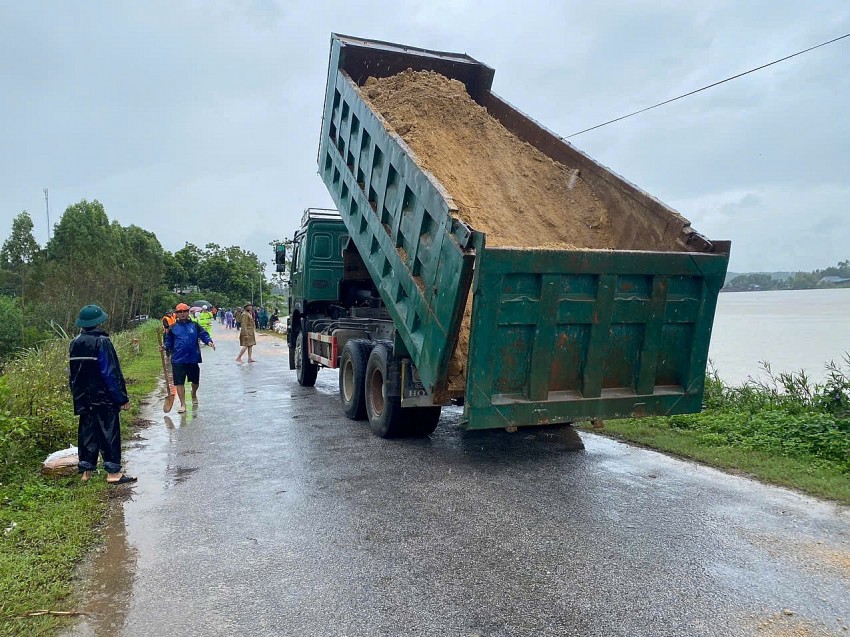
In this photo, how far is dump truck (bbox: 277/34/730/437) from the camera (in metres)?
5.03

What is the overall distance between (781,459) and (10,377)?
838cm

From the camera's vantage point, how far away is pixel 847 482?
5398 millimetres

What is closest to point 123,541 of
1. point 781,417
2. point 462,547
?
point 462,547

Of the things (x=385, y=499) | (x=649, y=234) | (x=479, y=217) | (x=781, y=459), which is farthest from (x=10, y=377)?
(x=781, y=459)

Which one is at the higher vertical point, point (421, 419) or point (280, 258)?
point (280, 258)

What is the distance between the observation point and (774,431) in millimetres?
6895

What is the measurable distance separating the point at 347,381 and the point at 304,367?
3.58 m

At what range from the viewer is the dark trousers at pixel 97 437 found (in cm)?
553

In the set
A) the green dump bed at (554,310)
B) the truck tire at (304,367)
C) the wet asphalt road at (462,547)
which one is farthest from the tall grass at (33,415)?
the truck tire at (304,367)

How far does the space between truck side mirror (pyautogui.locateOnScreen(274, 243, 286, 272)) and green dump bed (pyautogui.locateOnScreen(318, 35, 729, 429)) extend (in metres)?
6.96

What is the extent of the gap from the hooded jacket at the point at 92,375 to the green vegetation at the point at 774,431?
207 inches

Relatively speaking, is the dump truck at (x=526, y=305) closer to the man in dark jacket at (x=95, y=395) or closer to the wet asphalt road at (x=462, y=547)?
the wet asphalt road at (x=462, y=547)

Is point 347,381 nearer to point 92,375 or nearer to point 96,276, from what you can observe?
point 92,375

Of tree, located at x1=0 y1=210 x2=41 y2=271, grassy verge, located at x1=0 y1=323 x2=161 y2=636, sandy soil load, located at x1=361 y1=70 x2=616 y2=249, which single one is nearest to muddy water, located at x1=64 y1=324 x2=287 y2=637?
grassy verge, located at x1=0 y1=323 x2=161 y2=636
